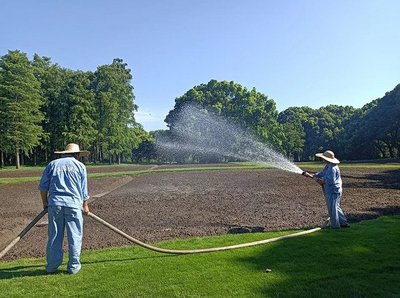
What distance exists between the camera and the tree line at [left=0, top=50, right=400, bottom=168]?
56625 millimetres

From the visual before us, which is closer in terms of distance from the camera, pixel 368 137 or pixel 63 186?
pixel 63 186

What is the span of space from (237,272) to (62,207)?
315cm

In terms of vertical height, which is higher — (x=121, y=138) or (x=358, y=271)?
(x=121, y=138)

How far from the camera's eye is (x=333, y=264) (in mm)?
6176

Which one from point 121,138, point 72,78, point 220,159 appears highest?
point 72,78

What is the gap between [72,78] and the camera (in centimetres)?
7138

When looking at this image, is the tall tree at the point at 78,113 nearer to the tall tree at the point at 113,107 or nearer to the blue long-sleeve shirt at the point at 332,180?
the tall tree at the point at 113,107

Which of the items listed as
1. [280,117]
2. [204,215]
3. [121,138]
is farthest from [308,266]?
[280,117]

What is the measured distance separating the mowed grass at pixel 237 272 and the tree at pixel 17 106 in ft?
174

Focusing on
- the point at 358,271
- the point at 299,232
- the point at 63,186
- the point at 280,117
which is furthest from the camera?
the point at 280,117

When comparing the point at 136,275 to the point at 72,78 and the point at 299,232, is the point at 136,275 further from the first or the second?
the point at 72,78

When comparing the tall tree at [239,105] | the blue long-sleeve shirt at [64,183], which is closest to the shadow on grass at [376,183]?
the blue long-sleeve shirt at [64,183]

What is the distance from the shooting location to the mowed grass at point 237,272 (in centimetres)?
518

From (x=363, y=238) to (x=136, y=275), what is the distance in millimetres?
4871
